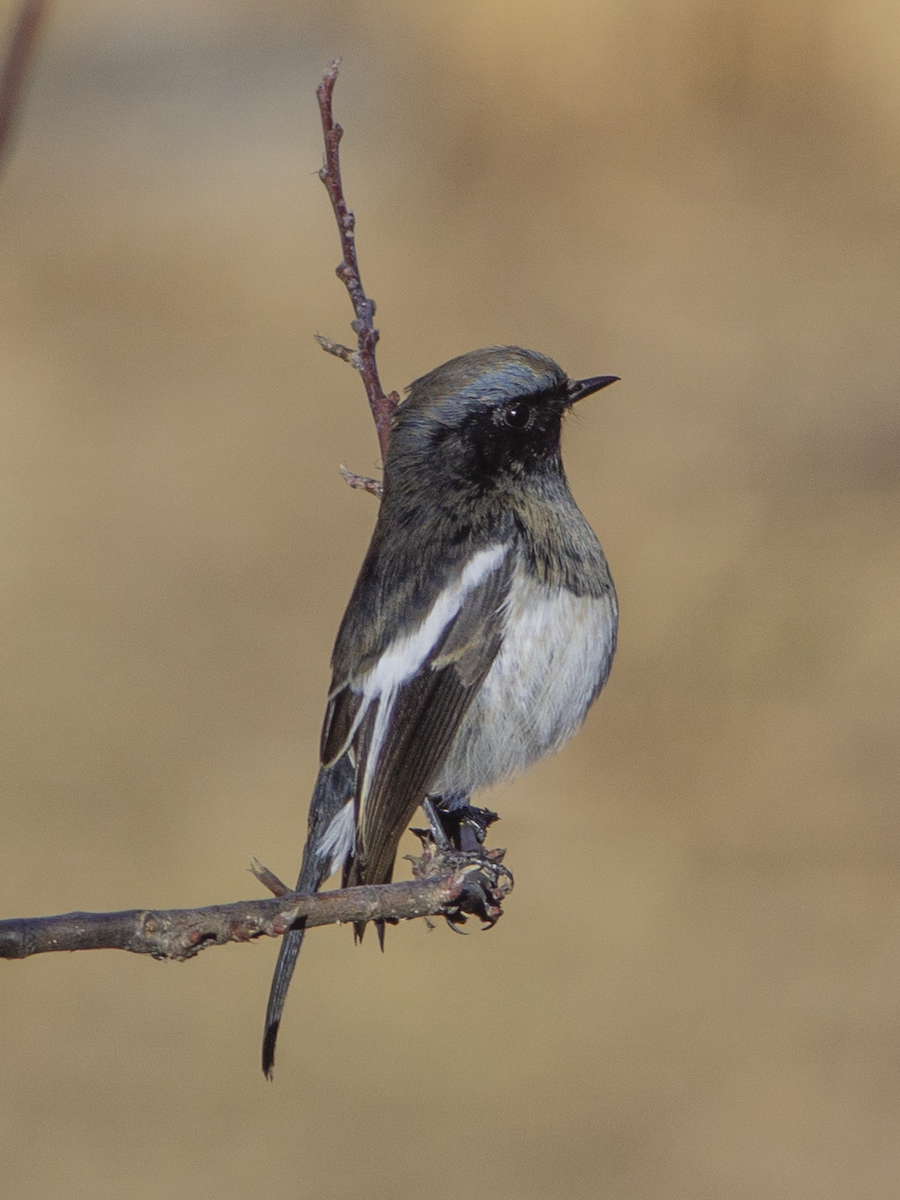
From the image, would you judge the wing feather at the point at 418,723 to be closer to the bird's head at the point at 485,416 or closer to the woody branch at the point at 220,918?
the bird's head at the point at 485,416

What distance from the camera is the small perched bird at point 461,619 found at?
13.3ft

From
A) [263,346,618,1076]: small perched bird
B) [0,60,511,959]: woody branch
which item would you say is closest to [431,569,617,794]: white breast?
[263,346,618,1076]: small perched bird

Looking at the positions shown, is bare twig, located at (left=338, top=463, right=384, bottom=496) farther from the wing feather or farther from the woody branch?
the woody branch

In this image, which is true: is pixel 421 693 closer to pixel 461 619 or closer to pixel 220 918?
pixel 461 619

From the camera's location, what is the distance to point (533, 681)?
413 cm

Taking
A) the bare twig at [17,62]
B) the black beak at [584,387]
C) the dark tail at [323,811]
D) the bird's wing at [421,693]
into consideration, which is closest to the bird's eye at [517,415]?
the black beak at [584,387]

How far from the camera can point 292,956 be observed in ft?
13.2

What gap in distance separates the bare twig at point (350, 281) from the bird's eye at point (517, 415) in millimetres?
399

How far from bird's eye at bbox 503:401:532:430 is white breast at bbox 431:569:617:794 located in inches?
18.0

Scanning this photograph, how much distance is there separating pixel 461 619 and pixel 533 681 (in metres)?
0.28

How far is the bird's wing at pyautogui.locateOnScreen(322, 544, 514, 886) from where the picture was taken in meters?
3.97

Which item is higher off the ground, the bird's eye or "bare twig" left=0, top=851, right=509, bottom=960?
the bird's eye

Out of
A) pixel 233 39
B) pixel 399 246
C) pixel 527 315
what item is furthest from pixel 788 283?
pixel 233 39

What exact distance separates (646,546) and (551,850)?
2592 mm
